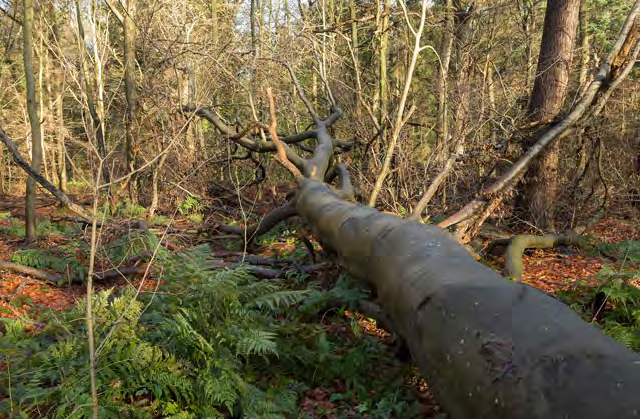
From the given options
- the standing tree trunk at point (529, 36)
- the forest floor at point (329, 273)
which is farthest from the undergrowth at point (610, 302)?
the standing tree trunk at point (529, 36)

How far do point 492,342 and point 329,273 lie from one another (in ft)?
9.48

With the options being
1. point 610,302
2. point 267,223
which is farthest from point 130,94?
point 610,302

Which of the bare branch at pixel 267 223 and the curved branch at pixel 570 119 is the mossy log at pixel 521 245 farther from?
the bare branch at pixel 267 223

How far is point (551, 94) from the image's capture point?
6.55 metres

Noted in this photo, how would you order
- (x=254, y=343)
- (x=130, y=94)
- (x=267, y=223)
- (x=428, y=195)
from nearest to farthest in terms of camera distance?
1. (x=254, y=343)
2. (x=428, y=195)
3. (x=267, y=223)
4. (x=130, y=94)

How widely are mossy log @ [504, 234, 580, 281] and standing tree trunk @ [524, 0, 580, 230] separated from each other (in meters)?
0.46

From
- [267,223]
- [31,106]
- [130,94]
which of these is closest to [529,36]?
[267,223]

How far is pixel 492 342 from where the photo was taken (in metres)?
1.79

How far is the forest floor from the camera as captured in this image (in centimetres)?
301

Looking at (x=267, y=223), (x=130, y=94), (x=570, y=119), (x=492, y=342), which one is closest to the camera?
(x=492, y=342)

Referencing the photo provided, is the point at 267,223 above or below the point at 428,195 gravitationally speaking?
below

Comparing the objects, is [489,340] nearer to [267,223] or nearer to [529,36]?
[267,223]

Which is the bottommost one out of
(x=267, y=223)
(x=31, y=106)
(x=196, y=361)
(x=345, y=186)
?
(x=196, y=361)

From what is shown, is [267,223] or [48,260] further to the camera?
[267,223]
